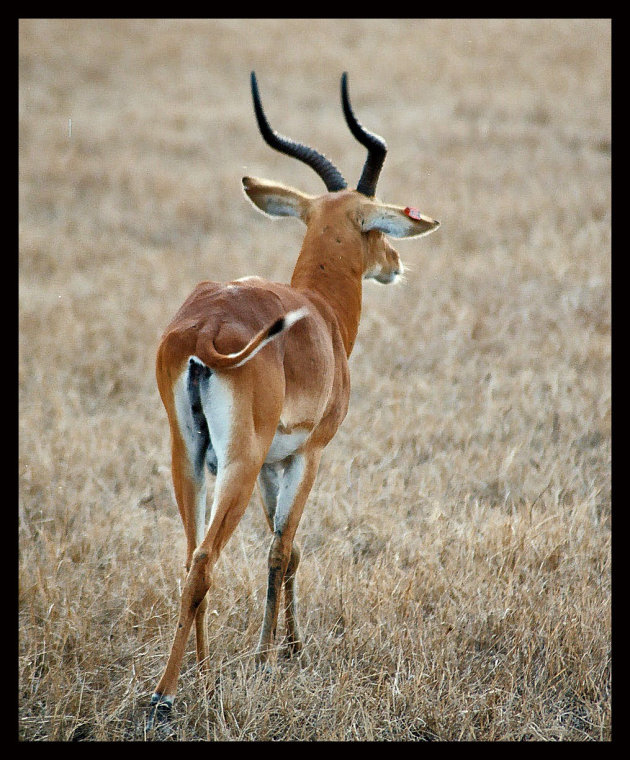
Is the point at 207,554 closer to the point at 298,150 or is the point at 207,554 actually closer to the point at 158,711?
the point at 158,711

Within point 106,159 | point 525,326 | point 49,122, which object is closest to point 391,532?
point 525,326

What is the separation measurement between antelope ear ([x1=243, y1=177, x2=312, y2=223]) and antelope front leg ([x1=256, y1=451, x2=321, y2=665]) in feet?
4.89

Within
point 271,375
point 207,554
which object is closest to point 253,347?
point 271,375

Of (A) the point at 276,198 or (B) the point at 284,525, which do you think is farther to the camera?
(A) the point at 276,198

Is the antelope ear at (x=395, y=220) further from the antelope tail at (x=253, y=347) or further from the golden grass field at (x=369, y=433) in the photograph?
the golden grass field at (x=369, y=433)

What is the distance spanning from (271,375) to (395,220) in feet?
4.60

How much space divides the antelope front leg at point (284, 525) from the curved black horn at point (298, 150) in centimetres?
158

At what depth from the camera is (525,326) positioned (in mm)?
9109

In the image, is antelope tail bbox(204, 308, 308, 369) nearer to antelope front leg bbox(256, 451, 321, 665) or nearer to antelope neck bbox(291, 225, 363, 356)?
antelope front leg bbox(256, 451, 321, 665)

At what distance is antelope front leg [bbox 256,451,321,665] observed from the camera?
169 inches

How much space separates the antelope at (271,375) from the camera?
3678 mm

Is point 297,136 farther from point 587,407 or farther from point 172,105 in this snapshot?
point 587,407

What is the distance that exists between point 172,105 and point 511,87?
680 cm

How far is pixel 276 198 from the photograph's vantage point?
5.05 metres
